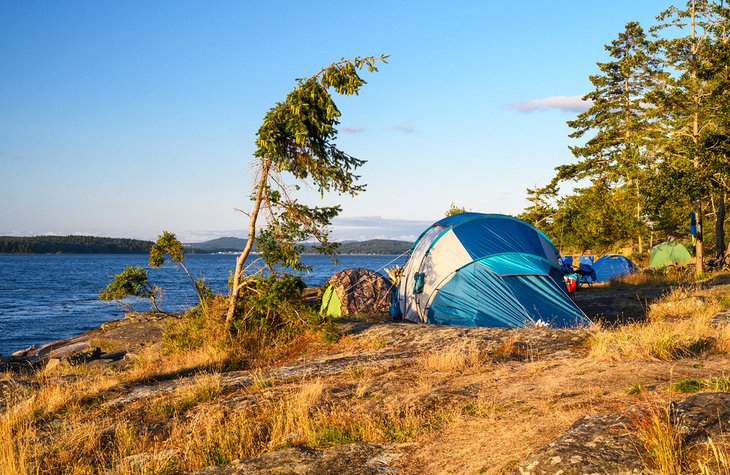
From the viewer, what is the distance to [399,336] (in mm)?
12641

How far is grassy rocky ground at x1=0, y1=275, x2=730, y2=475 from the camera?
4.73m

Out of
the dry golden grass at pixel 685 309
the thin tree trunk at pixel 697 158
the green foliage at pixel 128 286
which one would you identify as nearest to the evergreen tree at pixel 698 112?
the thin tree trunk at pixel 697 158

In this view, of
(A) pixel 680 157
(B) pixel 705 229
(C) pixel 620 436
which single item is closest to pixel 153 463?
(C) pixel 620 436

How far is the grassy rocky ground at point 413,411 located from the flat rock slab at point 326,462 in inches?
0.8

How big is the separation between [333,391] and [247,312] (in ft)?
18.3

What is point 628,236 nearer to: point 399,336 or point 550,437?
point 399,336

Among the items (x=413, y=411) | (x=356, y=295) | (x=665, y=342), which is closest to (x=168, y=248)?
(x=356, y=295)

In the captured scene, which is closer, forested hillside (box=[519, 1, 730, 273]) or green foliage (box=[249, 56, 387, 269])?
green foliage (box=[249, 56, 387, 269])

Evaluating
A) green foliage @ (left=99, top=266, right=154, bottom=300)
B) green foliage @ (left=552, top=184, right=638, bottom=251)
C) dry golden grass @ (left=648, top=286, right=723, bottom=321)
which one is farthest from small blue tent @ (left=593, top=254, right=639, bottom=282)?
green foliage @ (left=99, top=266, right=154, bottom=300)

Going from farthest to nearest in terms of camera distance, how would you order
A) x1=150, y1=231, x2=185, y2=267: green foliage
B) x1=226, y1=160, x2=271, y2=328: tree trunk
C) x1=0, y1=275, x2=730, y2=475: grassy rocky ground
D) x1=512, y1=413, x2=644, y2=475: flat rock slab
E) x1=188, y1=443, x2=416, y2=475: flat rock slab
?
1. x1=150, y1=231, x2=185, y2=267: green foliage
2. x1=226, y1=160, x2=271, y2=328: tree trunk
3. x1=188, y1=443, x2=416, y2=475: flat rock slab
4. x1=0, y1=275, x2=730, y2=475: grassy rocky ground
5. x1=512, y1=413, x2=644, y2=475: flat rock slab

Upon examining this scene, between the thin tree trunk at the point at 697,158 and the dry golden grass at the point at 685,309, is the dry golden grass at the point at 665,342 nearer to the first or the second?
the dry golden grass at the point at 685,309

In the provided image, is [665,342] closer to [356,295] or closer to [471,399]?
[471,399]

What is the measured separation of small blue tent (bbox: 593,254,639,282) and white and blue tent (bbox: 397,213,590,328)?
55.3ft

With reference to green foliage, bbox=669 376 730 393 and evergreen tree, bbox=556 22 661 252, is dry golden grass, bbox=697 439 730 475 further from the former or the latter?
evergreen tree, bbox=556 22 661 252
